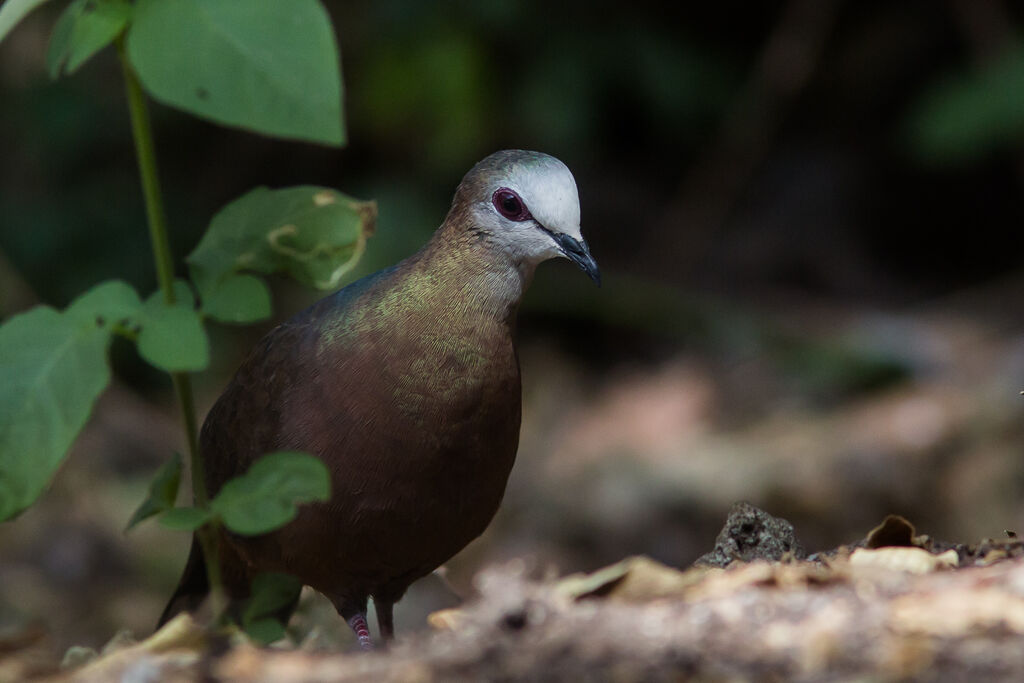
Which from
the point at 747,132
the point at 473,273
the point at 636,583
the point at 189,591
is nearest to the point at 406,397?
the point at 473,273

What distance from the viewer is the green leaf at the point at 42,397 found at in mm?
1972

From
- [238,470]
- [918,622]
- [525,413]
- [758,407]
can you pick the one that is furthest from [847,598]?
[525,413]

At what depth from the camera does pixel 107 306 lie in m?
2.04

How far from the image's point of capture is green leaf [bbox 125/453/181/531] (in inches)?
86.7

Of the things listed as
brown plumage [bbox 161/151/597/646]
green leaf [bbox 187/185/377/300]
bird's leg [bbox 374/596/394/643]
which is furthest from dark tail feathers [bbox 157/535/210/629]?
green leaf [bbox 187/185/377/300]

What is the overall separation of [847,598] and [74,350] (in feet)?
3.75

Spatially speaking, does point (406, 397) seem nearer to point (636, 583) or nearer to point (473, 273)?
point (473, 273)

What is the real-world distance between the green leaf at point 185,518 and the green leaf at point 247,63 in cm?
59

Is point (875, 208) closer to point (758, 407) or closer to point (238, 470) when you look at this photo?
point (758, 407)

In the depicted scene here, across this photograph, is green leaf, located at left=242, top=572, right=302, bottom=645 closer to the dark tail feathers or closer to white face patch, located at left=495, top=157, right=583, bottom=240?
white face patch, located at left=495, top=157, right=583, bottom=240

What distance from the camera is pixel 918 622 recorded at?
1.83m

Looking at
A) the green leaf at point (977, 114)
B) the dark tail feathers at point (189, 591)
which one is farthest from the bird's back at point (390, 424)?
the green leaf at point (977, 114)

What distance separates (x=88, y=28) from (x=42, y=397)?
20.9 inches

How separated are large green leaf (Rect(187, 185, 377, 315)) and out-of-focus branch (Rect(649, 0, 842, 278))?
498 centimetres
